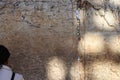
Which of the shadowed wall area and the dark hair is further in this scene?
the shadowed wall area

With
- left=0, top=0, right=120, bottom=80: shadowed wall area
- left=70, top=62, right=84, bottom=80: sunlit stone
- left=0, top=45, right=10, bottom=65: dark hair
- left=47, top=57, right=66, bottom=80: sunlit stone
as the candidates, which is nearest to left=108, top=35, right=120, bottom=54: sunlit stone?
left=0, top=0, right=120, bottom=80: shadowed wall area

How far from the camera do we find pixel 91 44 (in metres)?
4.58

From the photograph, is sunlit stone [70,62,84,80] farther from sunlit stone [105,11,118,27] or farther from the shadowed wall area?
sunlit stone [105,11,118,27]

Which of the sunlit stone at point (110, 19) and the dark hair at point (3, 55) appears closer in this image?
the dark hair at point (3, 55)

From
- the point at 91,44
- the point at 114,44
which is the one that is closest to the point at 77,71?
the point at 91,44

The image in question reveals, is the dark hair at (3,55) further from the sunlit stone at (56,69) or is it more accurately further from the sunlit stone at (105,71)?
the sunlit stone at (105,71)

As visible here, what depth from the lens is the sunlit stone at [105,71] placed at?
14.9 feet

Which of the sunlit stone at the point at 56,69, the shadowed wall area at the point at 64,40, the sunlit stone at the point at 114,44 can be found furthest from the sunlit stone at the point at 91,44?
the sunlit stone at the point at 56,69

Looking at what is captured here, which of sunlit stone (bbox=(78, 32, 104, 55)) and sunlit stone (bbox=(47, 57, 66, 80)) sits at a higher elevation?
sunlit stone (bbox=(78, 32, 104, 55))

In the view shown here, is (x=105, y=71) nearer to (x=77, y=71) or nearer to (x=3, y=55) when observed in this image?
(x=77, y=71)

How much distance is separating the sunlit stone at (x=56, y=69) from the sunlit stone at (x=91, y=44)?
0.88ft

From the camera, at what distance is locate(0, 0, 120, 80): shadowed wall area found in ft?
15.0

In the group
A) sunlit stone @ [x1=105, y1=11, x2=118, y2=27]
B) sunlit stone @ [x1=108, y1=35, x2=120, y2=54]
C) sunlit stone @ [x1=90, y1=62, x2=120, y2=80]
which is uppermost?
sunlit stone @ [x1=105, y1=11, x2=118, y2=27]

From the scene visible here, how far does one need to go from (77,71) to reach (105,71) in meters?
0.32
